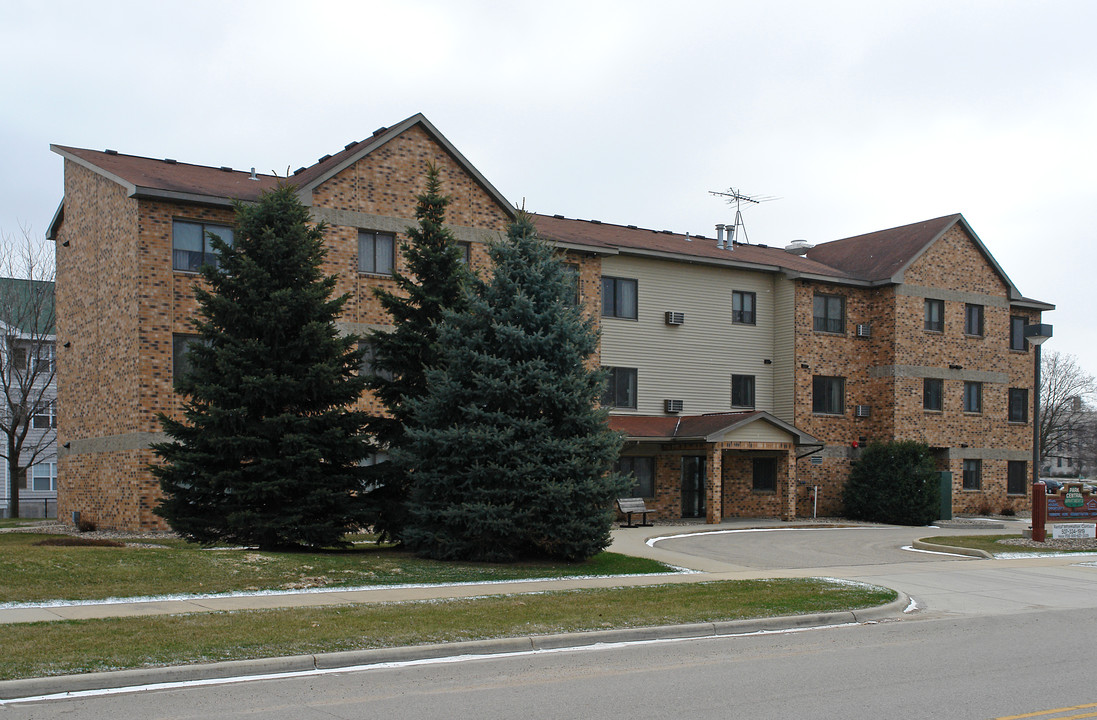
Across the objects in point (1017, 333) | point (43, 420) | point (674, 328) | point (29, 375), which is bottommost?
point (43, 420)

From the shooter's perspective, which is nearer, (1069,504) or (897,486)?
(1069,504)

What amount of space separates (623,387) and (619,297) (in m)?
2.88

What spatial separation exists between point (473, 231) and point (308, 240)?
1034 centimetres

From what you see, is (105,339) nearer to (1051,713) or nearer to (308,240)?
(308,240)

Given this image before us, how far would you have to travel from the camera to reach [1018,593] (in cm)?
1748

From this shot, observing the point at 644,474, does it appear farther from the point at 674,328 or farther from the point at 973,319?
the point at 973,319

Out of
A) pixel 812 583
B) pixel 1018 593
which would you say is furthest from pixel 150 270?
pixel 1018 593

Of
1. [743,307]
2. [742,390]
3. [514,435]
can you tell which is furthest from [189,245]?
[742,390]

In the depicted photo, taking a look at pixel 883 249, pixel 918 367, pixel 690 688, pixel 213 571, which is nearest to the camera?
pixel 690 688

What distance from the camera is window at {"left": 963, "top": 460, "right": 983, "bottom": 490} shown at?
131 feet

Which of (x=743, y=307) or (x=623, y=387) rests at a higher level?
(x=743, y=307)

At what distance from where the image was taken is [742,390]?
3734 cm

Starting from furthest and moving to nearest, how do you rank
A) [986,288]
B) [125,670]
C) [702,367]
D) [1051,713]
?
1. [986,288]
2. [702,367]
3. [125,670]
4. [1051,713]

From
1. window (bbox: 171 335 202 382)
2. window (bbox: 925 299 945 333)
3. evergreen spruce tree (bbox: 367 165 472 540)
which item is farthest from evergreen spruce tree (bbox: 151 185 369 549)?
window (bbox: 925 299 945 333)
